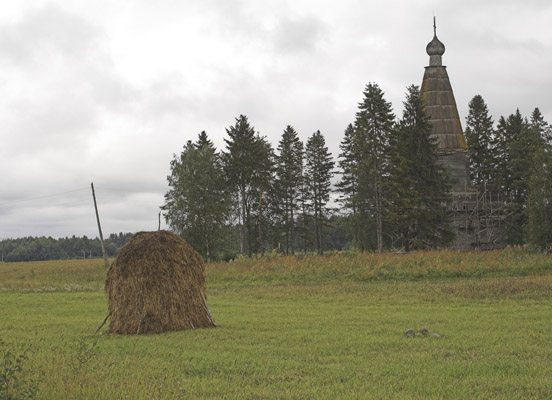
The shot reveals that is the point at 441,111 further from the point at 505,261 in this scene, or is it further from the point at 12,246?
the point at 12,246

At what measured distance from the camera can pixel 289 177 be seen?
2884 inches

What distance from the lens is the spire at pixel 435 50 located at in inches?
2426

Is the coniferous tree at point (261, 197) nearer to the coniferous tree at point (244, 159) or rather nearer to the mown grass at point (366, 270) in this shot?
the coniferous tree at point (244, 159)

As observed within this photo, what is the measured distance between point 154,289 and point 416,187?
119 feet

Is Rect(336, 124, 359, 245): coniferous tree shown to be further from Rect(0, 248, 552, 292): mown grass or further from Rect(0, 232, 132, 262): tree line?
Rect(0, 232, 132, 262): tree line

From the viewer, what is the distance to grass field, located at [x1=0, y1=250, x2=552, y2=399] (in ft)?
26.2

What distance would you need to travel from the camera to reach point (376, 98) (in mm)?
48312

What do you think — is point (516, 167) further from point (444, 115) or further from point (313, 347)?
point (313, 347)

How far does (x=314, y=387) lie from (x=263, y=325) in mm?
6498

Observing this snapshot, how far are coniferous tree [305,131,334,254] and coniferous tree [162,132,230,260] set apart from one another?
15.7 m

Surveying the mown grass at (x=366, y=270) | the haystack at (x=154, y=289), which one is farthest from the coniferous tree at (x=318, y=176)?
the haystack at (x=154, y=289)

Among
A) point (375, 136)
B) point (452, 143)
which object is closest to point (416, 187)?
point (375, 136)

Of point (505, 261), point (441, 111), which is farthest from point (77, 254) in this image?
point (505, 261)

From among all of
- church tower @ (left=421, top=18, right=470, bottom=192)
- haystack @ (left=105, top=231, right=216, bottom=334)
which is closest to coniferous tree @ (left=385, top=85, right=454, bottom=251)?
church tower @ (left=421, top=18, right=470, bottom=192)
